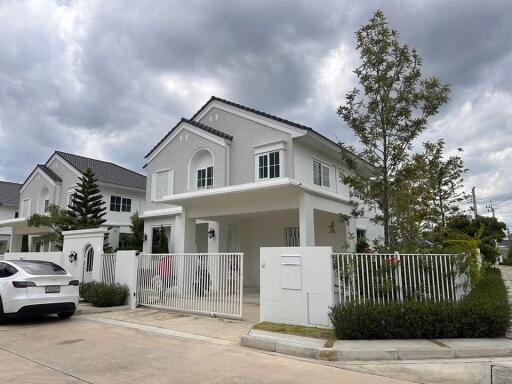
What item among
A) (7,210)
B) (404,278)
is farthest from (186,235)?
(7,210)

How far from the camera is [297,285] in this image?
29.5 ft

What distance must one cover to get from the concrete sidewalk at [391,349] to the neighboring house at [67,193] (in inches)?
849

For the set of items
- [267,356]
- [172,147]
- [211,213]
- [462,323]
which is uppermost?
[172,147]

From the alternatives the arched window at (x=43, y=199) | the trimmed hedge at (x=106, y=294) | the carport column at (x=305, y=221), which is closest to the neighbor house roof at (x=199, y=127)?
the carport column at (x=305, y=221)

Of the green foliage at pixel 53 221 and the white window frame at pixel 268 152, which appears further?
the green foliage at pixel 53 221

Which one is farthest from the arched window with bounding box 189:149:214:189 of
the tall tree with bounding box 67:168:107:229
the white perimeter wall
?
the white perimeter wall

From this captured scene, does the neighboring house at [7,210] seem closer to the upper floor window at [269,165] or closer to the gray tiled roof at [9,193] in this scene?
the gray tiled roof at [9,193]

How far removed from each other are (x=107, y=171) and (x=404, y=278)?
26.8 metres

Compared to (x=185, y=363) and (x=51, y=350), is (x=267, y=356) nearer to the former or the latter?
(x=185, y=363)

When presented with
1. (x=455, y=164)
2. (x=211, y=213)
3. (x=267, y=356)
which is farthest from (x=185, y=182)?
(x=267, y=356)

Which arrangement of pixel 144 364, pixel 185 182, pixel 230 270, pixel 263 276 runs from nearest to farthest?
pixel 144 364 → pixel 263 276 → pixel 230 270 → pixel 185 182

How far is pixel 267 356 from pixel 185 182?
13.8 m

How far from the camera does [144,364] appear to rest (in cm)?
639

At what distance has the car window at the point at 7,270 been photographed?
33.4ft
